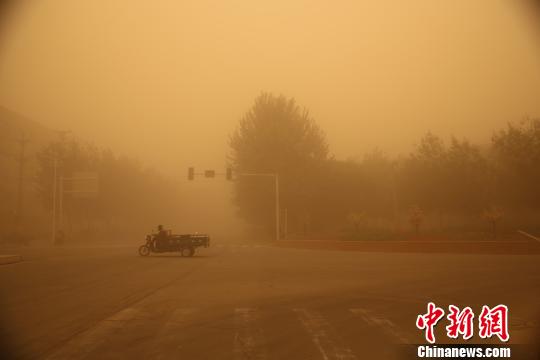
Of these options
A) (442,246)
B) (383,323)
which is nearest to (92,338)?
(383,323)

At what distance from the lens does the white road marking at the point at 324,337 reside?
23.8 feet

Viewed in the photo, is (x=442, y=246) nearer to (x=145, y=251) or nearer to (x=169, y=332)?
(x=145, y=251)

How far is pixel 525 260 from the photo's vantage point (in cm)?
2409

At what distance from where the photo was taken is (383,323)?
9656 mm

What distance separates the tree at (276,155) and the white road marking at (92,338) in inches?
1764

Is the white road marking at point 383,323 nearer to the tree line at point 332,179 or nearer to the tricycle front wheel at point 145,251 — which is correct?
the tricycle front wheel at point 145,251

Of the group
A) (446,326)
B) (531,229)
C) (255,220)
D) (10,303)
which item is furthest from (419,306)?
(255,220)

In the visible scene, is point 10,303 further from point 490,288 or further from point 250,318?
point 490,288

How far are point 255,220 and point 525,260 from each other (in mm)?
38240

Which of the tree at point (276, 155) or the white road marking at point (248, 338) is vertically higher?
the tree at point (276, 155)

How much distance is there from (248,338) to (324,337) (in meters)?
1.25

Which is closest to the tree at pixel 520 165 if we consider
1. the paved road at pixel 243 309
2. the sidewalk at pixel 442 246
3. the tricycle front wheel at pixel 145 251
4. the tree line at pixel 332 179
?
the tree line at pixel 332 179

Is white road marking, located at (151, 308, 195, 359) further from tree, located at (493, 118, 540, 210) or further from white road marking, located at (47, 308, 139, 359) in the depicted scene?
tree, located at (493, 118, 540, 210)

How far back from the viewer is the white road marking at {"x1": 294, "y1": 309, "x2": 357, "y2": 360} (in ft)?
23.8
